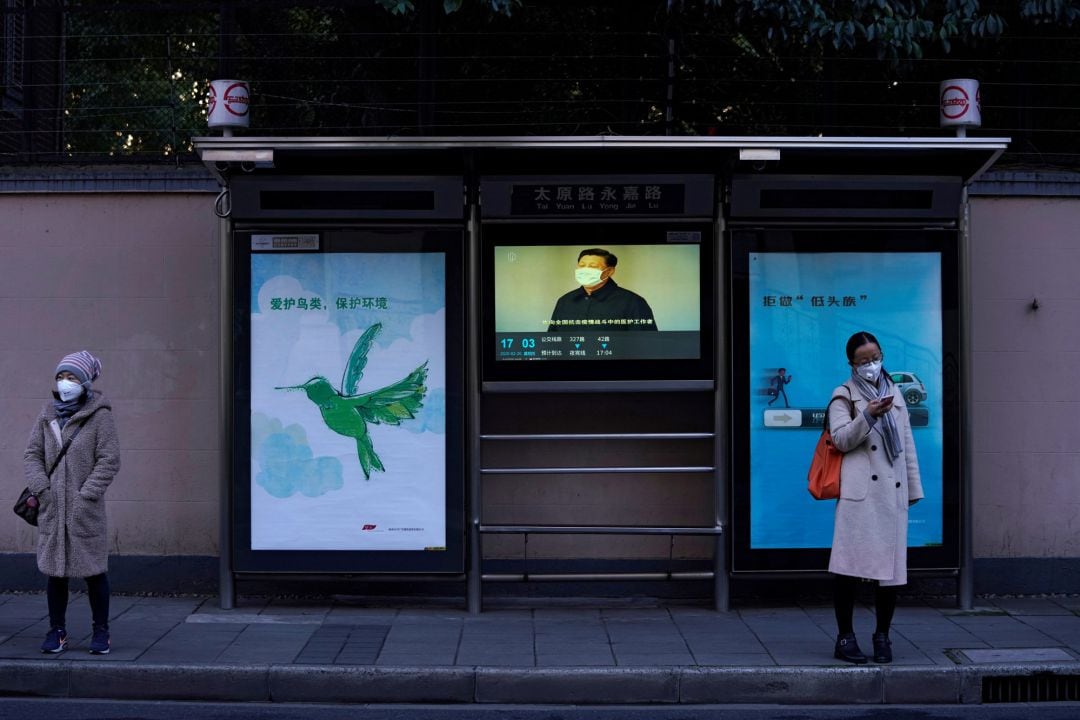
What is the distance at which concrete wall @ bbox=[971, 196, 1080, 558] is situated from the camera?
28.5 feet

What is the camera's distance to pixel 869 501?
663 centimetres

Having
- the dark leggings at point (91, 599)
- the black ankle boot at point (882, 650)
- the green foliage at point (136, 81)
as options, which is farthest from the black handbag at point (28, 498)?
the black ankle boot at point (882, 650)

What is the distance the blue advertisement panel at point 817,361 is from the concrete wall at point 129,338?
3853 mm

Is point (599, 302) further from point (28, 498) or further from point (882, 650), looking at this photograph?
point (28, 498)

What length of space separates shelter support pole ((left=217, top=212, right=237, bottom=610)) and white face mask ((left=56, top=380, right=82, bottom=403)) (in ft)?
4.14

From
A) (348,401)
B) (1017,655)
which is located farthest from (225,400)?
(1017,655)

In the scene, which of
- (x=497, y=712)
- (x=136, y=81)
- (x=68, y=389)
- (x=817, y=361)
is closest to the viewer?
(x=497, y=712)

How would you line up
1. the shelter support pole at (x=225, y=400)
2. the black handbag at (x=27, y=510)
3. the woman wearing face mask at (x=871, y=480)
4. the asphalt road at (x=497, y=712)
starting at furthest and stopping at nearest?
the shelter support pole at (x=225, y=400) < the black handbag at (x=27, y=510) < the woman wearing face mask at (x=871, y=480) < the asphalt road at (x=497, y=712)

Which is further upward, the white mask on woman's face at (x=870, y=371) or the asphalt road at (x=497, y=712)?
the white mask on woman's face at (x=870, y=371)

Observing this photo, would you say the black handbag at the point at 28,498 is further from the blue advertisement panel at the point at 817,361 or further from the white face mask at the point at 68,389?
the blue advertisement panel at the point at 817,361

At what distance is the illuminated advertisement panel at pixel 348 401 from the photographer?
8.09 m

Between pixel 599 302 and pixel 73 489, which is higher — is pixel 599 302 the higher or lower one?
the higher one

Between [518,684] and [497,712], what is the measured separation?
9.2 inches

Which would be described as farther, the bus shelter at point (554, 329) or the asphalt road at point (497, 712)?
the bus shelter at point (554, 329)
